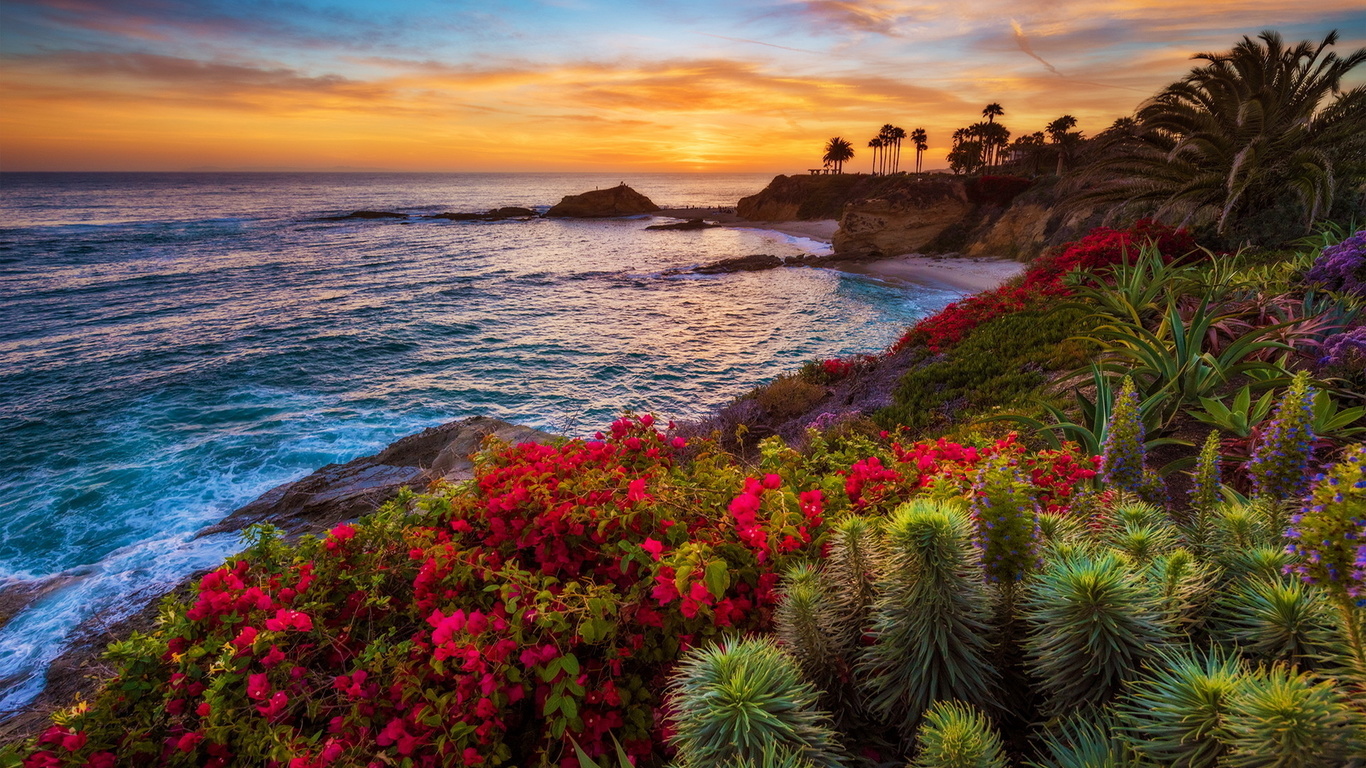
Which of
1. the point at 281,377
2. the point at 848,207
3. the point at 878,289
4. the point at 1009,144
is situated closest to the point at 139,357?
the point at 281,377

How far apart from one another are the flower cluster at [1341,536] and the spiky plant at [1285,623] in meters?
0.16

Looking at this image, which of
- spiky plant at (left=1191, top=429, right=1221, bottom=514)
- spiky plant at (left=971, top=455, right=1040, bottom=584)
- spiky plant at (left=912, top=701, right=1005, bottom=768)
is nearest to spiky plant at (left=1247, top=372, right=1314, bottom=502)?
spiky plant at (left=1191, top=429, right=1221, bottom=514)

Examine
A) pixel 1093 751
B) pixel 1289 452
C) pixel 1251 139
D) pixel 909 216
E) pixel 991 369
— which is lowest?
pixel 991 369

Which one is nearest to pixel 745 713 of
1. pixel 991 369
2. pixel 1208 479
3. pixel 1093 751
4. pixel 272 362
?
pixel 1093 751

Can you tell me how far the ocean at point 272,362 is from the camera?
10.8m

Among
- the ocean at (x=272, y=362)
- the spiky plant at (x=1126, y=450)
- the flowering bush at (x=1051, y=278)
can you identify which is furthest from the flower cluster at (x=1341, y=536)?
the flowering bush at (x=1051, y=278)

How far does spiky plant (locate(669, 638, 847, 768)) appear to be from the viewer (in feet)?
4.66

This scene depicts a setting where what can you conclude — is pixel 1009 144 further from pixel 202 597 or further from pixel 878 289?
pixel 202 597

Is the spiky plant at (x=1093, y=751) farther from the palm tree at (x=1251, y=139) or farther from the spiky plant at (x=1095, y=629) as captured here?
the palm tree at (x=1251, y=139)

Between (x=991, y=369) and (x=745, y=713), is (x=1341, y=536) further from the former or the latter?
(x=991, y=369)

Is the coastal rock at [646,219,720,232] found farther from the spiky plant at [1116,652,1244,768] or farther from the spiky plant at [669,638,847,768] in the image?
the spiky plant at [1116,652,1244,768]

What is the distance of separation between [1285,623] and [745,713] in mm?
1362

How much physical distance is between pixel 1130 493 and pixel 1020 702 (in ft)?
5.21

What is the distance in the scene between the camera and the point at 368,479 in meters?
11.1
